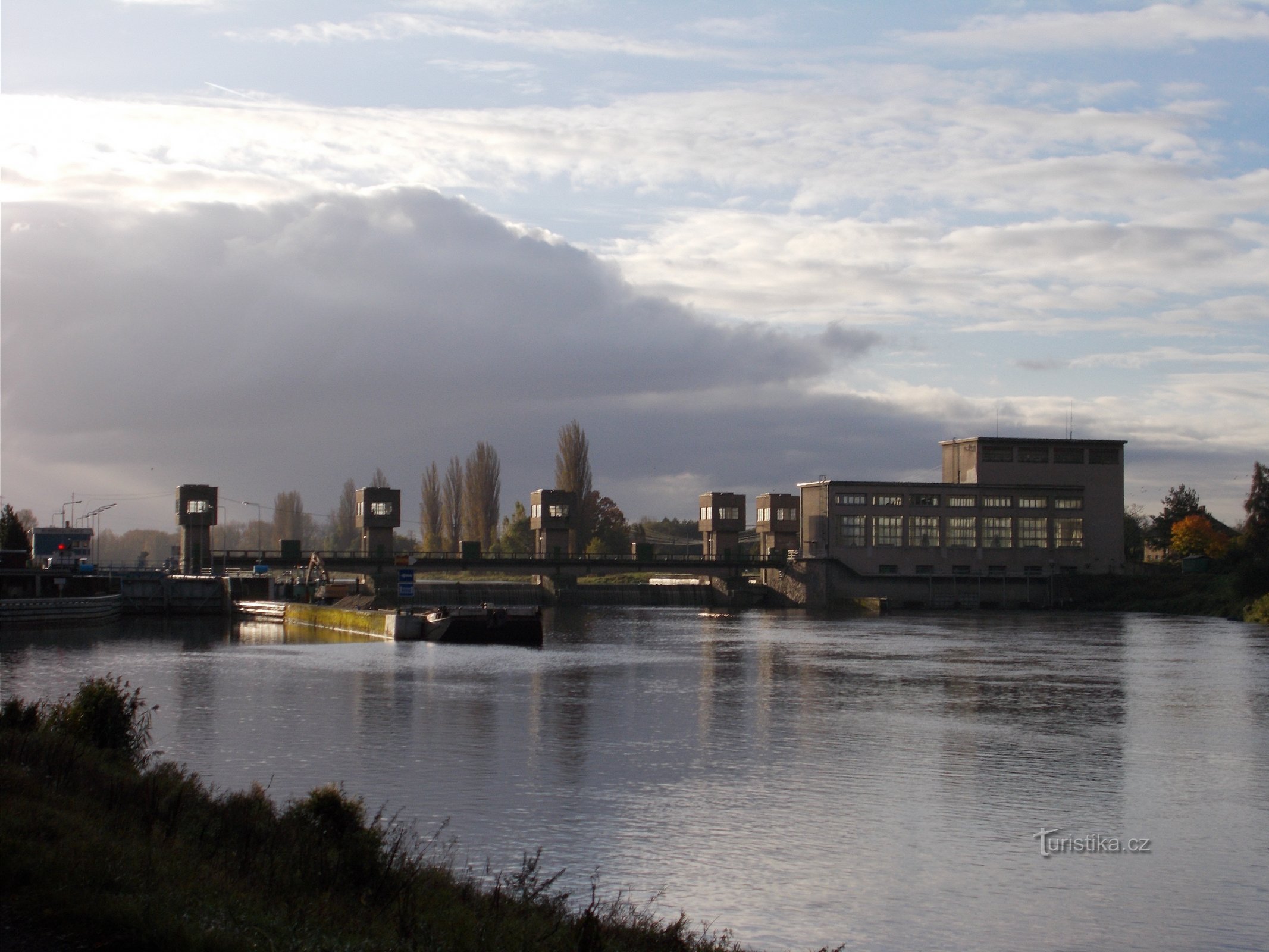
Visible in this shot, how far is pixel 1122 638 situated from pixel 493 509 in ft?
323

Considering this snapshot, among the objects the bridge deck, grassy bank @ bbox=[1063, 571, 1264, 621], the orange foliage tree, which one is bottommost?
grassy bank @ bbox=[1063, 571, 1264, 621]

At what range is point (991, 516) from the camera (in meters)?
127

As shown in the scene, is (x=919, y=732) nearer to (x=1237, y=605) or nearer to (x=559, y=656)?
(x=559, y=656)

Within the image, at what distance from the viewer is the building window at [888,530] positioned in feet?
411

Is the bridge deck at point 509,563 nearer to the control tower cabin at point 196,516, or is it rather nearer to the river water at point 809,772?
the control tower cabin at point 196,516

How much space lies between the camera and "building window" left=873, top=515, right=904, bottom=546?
411 feet

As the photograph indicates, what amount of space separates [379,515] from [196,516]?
17.3 metres

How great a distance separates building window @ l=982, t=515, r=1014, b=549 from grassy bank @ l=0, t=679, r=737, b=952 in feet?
376

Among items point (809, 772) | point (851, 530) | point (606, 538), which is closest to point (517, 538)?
point (606, 538)

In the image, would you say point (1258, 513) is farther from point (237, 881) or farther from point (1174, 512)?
point (237, 881)

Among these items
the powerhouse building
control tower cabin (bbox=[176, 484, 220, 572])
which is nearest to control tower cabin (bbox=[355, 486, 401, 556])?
control tower cabin (bbox=[176, 484, 220, 572])

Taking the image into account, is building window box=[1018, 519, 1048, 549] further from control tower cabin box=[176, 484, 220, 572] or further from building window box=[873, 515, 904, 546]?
control tower cabin box=[176, 484, 220, 572]

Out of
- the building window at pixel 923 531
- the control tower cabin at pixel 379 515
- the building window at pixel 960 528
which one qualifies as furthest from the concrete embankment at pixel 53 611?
the building window at pixel 960 528

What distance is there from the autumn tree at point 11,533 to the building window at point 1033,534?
9187 cm
